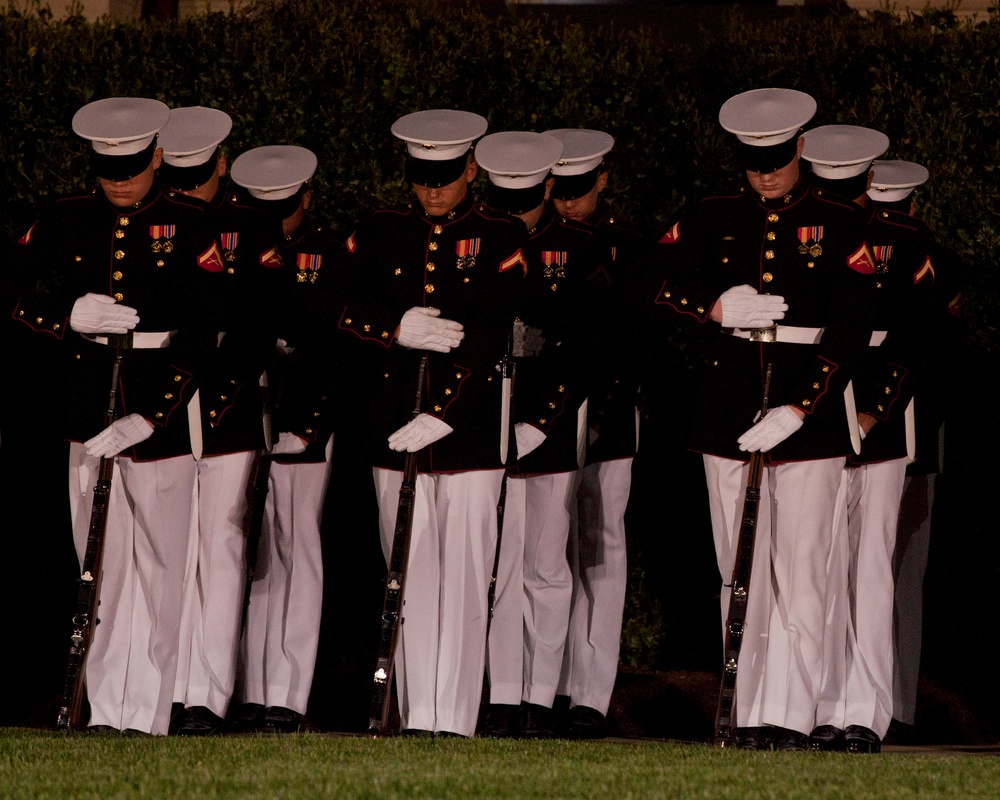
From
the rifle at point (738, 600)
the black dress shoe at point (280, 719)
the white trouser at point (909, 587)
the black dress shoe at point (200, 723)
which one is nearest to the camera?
the rifle at point (738, 600)

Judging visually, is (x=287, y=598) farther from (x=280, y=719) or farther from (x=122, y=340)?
(x=122, y=340)

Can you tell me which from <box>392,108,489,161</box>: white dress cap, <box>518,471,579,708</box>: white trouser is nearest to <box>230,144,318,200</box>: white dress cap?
<box>392,108,489,161</box>: white dress cap

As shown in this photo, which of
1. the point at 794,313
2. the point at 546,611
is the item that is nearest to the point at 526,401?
the point at 546,611

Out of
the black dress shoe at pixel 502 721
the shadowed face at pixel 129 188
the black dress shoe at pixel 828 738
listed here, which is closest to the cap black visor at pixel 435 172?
the shadowed face at pixel 129 188

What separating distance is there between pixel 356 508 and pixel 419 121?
9.12ft

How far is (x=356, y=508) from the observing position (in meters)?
8.85

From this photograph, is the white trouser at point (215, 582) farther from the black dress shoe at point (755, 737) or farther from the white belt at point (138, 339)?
the black dress shoe at point (755, 737)

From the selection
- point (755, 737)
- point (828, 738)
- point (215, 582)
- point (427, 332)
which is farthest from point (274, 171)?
point (828, 738)

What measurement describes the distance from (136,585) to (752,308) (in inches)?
103

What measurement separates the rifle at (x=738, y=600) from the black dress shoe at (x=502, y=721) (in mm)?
1182

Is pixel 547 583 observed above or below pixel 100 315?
below

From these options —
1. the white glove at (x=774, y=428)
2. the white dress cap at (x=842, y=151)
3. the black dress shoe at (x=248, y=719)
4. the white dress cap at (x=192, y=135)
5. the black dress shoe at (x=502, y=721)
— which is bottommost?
the black dress shoe at (x=248, y=719)

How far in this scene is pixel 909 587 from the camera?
7.79 metres

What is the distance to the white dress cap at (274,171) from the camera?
754 cm
